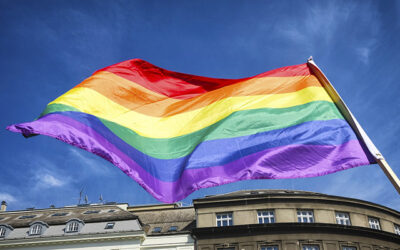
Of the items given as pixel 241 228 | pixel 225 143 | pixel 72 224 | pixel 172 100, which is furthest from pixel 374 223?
pixel 225 143

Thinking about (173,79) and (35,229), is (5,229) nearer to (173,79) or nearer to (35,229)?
(35,229)

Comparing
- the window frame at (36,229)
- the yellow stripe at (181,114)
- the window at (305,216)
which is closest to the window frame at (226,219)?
the window at (305,216)

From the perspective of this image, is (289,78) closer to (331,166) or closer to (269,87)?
(269,87)

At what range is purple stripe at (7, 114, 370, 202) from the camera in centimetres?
1207

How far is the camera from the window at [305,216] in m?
46.9

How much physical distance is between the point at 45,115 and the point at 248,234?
120 feet

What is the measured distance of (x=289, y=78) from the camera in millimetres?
15609

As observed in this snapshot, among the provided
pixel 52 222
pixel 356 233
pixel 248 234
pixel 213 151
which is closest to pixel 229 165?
pixel 213 151

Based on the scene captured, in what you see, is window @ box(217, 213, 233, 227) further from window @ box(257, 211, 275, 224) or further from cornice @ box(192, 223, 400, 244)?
window @ box(257, 211, 275, 224)

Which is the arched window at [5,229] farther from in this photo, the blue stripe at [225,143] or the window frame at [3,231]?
the blue stripe at [225,143]

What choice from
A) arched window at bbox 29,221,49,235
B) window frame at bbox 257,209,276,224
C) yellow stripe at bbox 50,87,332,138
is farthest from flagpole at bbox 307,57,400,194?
arched window at bbox 29,221,49,235

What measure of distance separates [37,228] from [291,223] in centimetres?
3032

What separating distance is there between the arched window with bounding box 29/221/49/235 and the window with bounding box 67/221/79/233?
313 centimetres

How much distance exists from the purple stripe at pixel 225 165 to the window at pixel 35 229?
138ft
